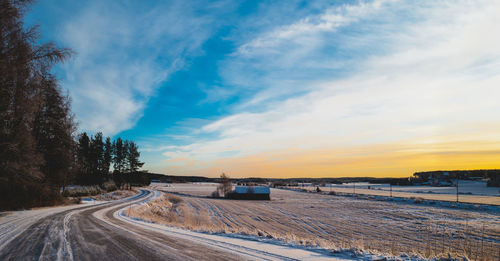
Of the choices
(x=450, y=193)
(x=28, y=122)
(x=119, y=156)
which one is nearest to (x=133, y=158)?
(x=119, y=156)

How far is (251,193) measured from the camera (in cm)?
7662

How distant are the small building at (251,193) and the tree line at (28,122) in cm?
5200

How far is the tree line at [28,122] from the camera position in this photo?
12.5m

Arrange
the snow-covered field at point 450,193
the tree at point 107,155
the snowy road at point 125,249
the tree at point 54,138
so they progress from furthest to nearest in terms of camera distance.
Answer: the tree at point 107,155 < the snow-covered field at point 450,193 < the tree at point 54,138 < the snowy road at point 125,249

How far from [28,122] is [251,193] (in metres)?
64.8

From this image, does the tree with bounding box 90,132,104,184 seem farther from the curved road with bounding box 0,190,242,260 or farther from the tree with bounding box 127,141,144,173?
the curved road with bounding box 0,190,242,260

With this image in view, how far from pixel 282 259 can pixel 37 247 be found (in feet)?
27.4

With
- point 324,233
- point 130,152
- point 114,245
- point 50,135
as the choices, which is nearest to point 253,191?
point 130,152

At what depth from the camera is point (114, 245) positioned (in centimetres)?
862

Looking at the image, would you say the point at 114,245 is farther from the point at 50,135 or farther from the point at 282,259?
the point at 50,135

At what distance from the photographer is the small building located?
74875 mm

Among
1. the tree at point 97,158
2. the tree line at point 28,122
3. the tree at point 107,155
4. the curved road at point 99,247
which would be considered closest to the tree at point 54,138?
the tree line at point 28,122

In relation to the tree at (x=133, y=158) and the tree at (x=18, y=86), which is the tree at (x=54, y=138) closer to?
the tree at (x=18, y=86)

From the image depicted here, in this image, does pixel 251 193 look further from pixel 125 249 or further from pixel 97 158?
pixel 125 249
